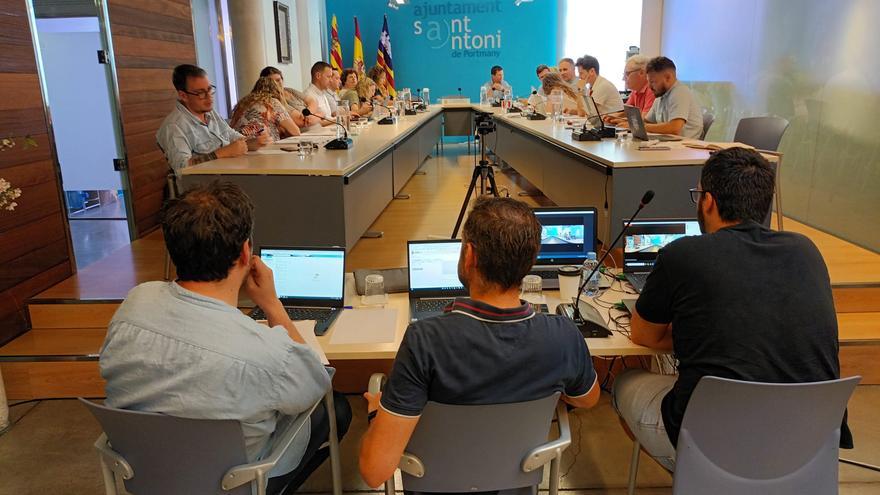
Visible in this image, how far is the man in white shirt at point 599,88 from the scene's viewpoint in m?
6.58

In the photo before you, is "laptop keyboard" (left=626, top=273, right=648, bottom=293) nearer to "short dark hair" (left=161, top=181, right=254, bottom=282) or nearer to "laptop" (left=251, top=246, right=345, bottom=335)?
"laptop" (left=251, top=246, right=345, bottom=335)

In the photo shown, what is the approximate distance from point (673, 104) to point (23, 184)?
4.43 m

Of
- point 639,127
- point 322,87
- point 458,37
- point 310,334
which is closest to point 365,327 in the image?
point 310,334

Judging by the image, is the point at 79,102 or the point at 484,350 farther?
the point at 79,102

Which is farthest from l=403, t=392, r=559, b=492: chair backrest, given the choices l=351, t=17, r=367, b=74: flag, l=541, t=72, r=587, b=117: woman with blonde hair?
l=351, t=17, r=367, b=74: flag

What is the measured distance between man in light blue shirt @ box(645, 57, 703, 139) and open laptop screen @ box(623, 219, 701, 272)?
269 centimetres

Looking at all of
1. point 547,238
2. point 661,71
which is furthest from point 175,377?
point 661,71

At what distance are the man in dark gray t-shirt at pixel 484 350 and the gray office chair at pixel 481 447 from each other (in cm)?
3

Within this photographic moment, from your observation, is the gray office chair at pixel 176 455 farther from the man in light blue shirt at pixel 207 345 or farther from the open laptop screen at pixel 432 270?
the open laptop screen at pixel 432 270

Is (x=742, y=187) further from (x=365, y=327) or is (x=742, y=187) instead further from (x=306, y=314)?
(x=306, y=314)

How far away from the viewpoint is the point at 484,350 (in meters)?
1.28

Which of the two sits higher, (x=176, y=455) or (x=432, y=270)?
(x=432, y=270)

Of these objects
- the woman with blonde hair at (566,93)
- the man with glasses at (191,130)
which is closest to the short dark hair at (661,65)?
the woman with blonde hair at (566,93)

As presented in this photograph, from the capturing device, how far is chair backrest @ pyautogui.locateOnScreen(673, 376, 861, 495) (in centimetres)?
139
